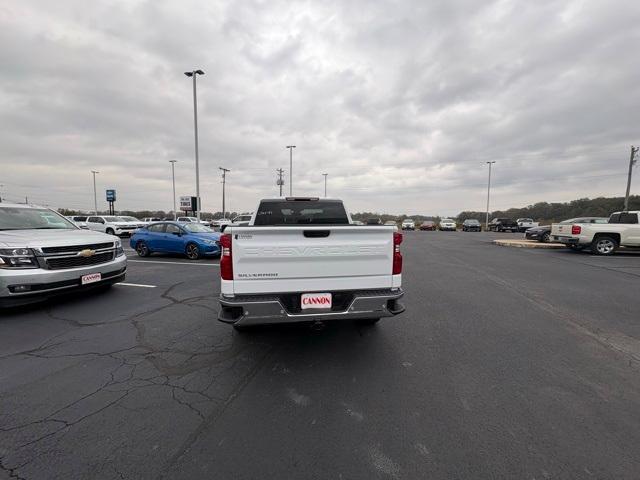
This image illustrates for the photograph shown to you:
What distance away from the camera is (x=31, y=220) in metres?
6.29

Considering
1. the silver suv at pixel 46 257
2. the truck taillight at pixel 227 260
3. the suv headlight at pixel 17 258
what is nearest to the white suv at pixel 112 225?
the silver suv at pixel 46 257

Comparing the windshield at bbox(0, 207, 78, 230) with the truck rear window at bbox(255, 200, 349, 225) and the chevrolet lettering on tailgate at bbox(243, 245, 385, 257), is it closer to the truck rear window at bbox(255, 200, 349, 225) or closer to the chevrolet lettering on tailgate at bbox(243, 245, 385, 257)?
the truck rear window at bbox(255, 200, 349, 225)

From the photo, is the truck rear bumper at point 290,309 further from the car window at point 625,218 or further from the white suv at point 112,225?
the white suv at point 112,225

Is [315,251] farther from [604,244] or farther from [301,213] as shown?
[604,244]

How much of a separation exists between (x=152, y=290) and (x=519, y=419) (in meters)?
6.92

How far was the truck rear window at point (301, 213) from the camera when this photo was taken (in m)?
5.33

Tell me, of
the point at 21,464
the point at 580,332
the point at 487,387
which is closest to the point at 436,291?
the point at 580,332

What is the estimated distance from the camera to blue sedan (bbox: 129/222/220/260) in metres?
11.9

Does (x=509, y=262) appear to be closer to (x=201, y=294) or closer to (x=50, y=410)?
(x=201, y=294)

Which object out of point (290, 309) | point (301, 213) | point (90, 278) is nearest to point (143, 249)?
point (90, 278)

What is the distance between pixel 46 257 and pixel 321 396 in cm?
513

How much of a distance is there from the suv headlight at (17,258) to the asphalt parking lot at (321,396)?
83 cm

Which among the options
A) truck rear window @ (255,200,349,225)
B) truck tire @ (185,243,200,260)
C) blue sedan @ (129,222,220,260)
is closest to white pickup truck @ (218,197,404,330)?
truck rear window @ (255,200,349,225)

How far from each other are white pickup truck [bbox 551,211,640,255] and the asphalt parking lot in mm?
10637
